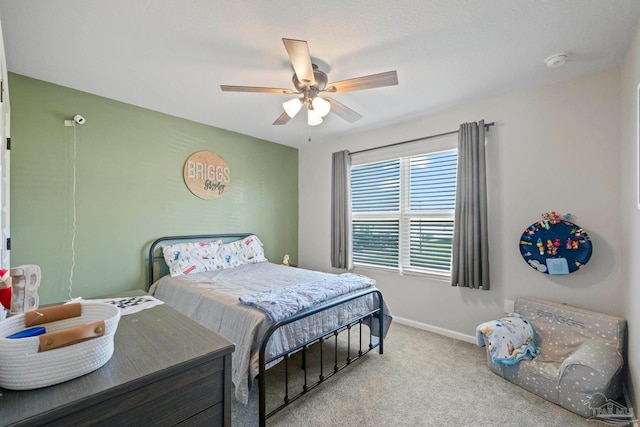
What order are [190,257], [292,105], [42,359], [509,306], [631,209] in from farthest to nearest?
[190,257]
[509,306]
[292,105]
[631,209]
[42,359]

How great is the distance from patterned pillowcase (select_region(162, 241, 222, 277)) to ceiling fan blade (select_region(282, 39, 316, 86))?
2.27 meters

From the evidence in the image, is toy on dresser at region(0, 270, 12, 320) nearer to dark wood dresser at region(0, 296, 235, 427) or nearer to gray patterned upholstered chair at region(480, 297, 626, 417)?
dark wood dresser at region(0, 296, 235, 427)

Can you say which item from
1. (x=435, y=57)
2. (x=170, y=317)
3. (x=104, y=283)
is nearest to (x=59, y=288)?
Answer: (x=104, y=283)

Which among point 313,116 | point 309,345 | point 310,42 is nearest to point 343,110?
point 313,116

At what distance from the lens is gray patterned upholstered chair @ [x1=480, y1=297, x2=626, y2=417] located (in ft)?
6.03

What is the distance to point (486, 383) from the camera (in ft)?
7.36

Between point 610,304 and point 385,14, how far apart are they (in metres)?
2.73

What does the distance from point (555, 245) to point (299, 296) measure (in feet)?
7.20

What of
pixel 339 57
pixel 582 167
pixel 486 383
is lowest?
pixel 486 383

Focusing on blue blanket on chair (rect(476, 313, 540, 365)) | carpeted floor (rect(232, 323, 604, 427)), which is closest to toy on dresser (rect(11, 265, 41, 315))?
carpeted floor (rect(232, 323, 604, 427))

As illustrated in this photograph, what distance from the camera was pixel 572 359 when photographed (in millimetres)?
1911

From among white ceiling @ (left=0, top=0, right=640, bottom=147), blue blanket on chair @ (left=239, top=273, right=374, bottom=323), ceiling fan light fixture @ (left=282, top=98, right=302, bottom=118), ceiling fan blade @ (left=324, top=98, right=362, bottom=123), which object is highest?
white ceiling @ (left=0, top=0, right=640, bottom=147)

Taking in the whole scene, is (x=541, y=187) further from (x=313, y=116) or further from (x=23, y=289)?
(x=23, y=289)

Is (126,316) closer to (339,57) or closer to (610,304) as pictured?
(339,57)
